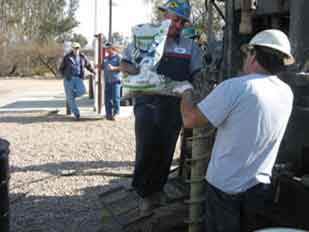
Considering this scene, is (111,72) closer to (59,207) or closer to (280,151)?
(59,207)

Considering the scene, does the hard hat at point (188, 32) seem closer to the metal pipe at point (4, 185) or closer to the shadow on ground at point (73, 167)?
the metal pipe at point (4, 185)

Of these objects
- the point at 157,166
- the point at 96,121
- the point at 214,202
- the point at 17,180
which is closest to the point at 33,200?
the point at 17,180

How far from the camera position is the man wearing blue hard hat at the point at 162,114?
3914mm

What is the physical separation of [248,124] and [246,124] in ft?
0.03

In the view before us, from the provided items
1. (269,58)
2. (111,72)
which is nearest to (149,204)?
(269,58)

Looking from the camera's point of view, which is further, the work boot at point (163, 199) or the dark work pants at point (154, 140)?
the work boot at point (163, 199)

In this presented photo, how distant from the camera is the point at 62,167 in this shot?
285 inches

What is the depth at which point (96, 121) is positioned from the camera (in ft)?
37.9

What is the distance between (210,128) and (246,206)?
3.26ft

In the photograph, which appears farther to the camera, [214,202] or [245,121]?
[214,202]

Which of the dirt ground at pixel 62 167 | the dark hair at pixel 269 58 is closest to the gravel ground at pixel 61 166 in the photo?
the dirt ground at pixel 62 167

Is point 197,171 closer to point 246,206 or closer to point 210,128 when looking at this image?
point 210,128

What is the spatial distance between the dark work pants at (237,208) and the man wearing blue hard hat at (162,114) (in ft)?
3.61

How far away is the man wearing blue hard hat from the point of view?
3914mm
